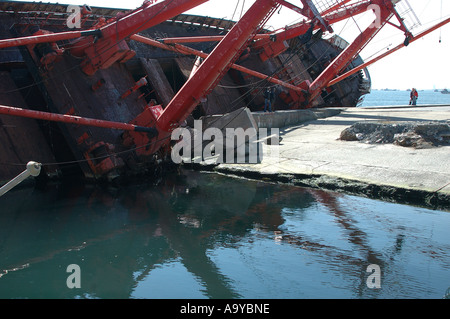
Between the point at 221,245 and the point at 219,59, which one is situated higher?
the point at 219,59

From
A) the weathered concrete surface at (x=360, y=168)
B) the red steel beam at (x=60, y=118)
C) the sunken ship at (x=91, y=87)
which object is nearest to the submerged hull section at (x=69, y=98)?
the sunken ship at (x=91, y=87)

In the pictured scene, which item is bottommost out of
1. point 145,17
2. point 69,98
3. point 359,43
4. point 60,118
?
point 60,118

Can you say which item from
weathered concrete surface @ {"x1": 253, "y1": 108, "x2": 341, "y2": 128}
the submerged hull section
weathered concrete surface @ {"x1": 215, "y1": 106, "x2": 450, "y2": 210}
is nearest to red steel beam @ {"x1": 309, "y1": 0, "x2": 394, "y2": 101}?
weathered concrete surface @ {"x1": 253, "y1": 108, "x2": 341, "y2": 128}

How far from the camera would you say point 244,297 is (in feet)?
16.8

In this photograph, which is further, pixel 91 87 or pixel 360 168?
pixel 91 87

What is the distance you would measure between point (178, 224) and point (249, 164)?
385cm

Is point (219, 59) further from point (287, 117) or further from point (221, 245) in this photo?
point (287, 117)

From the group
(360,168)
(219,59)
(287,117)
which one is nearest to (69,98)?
(219,59)

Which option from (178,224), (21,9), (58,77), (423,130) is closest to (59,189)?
(58,77)

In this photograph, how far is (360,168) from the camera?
9625 mm

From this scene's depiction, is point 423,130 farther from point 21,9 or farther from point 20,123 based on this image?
point 21,9

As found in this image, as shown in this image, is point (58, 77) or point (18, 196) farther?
point (58, 77)

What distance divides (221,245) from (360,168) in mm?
4418

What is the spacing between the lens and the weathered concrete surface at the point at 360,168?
8.27 meters
